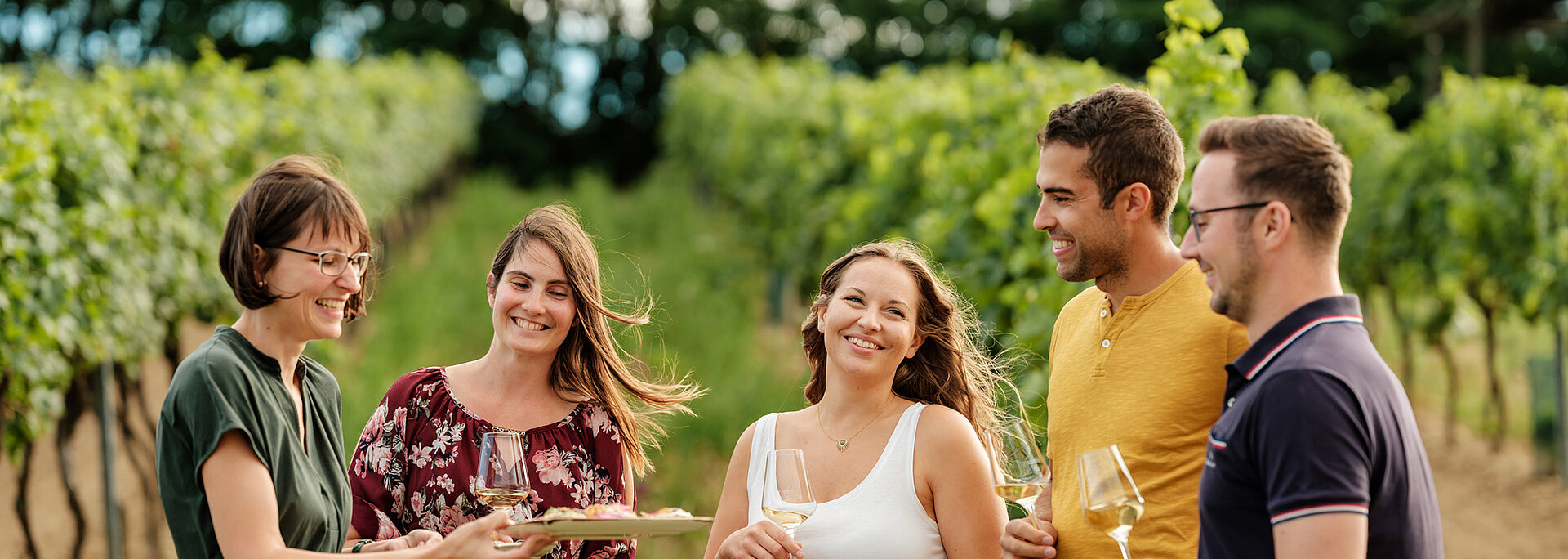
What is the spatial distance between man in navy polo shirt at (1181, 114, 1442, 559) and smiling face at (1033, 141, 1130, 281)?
1.53ft

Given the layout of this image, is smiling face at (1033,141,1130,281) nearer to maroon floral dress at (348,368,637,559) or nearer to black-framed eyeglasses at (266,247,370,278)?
maroon floral dress at (348,368,637,559)

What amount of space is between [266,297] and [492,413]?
0.72 meters

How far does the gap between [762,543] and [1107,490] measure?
763 mm

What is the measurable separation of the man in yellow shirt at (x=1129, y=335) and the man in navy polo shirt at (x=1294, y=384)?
335 millimetres

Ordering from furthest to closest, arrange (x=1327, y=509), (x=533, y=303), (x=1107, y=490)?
(x=533, y=303) → (x=1107, y=490) → (x=1327, y=509)

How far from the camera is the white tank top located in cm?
258

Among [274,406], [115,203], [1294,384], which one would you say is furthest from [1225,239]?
[115,203]

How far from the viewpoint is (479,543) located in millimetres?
2182

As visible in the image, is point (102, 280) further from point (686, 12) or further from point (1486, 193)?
point (686, 12)

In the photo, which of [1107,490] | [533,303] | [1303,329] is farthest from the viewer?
[533,303]

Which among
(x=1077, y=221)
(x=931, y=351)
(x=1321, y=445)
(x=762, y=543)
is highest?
(x=1077, y=221)

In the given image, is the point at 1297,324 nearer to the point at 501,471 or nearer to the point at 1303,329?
the point at 1303,329

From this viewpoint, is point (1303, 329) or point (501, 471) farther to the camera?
point (501, 471)

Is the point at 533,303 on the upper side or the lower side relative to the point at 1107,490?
upper
